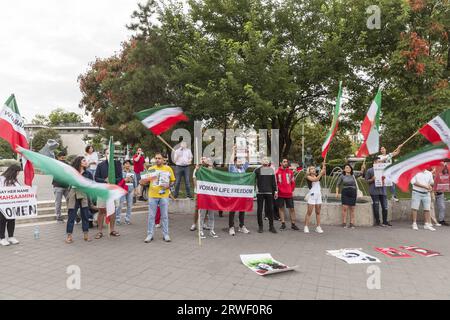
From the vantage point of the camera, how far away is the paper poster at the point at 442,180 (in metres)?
10.5

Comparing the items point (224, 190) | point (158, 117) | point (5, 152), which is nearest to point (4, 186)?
point (158, 117)

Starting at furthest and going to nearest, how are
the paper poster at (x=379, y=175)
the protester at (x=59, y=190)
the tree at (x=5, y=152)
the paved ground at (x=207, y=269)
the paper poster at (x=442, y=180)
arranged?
the tree at (x=5, y=152) < the paper poster at (x=442, y=180) < the paper poster at (x=379, y=175) < the protester at (x=59, y=190) < the paved ground at (x=207, y=269)

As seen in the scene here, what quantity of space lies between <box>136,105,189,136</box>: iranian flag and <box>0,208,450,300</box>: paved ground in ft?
9.56

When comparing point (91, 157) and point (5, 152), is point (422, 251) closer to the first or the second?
point (91, 157)

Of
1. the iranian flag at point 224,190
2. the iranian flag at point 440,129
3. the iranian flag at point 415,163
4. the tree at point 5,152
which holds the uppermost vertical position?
the tree at point 5,152

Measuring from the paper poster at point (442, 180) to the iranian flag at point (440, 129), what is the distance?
3536mm

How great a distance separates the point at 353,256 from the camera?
698 cm

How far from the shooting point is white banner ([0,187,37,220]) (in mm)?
7215

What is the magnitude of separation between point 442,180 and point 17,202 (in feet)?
38.8

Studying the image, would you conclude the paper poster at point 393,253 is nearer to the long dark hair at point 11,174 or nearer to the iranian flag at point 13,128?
the iranian flag at point 13,128

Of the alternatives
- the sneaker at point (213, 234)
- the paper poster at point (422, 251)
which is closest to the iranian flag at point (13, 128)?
the sneaker at point (213, 234)
